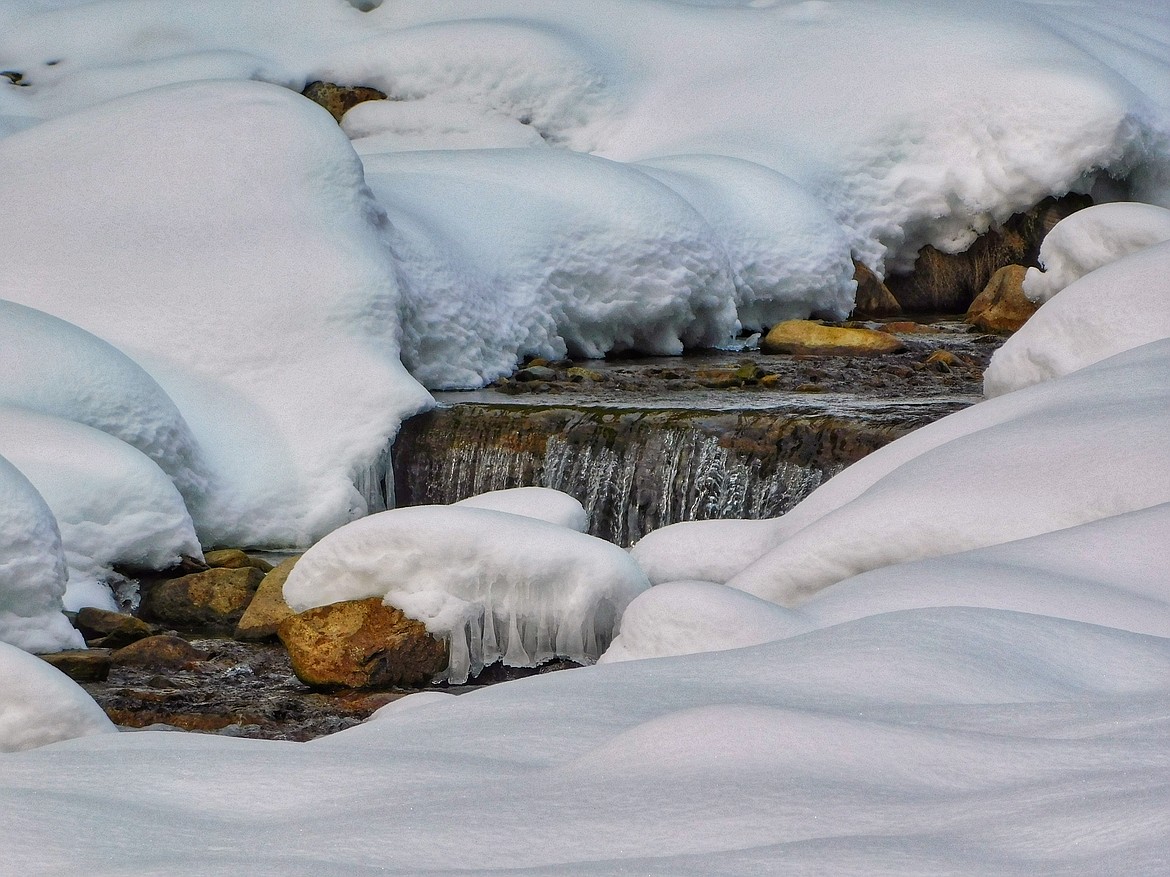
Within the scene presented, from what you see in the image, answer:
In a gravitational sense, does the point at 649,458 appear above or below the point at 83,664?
below

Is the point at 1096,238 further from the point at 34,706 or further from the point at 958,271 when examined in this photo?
the point at 958,271

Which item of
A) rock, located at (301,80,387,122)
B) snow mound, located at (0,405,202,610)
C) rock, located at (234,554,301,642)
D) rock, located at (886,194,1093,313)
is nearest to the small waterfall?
snow mound, located at (0,405,202,610)

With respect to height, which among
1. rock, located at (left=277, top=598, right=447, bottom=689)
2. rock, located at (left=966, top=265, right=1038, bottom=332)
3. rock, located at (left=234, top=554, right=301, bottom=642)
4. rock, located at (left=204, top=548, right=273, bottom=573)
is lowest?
rock, located at (left=966, top=265, right=1038, bottom=332)

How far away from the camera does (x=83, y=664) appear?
15.6 feet

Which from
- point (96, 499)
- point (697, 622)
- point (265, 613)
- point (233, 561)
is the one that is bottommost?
point (233, 561)

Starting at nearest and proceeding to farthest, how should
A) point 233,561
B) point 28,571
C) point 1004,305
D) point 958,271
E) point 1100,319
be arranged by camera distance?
1. point 28,571
2. point 1100,319
3. point 233,561
4. point 1004,305
5. point 958,271

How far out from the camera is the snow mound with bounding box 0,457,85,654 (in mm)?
4859

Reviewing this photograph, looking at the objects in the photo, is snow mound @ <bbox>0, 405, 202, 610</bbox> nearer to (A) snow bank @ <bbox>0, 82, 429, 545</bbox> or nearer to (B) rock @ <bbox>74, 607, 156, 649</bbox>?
(B) rock @ <bbox>74, 607, 156, 649</bbox>

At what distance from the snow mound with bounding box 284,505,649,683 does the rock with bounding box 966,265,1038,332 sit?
679 centimetres

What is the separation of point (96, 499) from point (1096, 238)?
4.81 meters

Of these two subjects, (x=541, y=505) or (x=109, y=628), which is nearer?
(x=109, y=628)

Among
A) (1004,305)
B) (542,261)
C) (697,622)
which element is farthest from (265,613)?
(1004,305)

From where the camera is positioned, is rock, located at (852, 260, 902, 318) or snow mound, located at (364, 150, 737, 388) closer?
snow mound, located at (364, 150, 737, 388)

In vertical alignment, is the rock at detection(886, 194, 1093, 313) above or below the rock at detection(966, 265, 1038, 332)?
below
